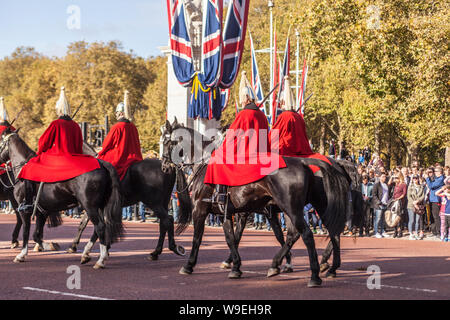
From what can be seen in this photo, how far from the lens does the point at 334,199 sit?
9562 millimetres

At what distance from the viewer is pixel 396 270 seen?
36.4ft

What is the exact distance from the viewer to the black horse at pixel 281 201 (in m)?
9.12

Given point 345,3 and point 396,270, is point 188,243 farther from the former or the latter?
point 345,3

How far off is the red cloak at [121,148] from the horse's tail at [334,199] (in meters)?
4.04

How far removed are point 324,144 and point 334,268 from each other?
4269 centimetres

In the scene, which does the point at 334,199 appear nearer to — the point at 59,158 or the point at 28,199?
the point at 59,158

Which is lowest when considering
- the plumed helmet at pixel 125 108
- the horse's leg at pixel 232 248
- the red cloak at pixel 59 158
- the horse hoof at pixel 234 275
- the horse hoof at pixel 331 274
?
the horse hoof at pixel 331 274

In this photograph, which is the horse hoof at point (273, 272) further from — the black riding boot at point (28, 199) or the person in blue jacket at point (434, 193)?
the person in blue jacket at point (434, 193)

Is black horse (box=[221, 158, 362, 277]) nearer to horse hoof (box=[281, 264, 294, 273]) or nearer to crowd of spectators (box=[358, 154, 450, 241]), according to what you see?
horse hoof (box=[281, 264, 294, 273])

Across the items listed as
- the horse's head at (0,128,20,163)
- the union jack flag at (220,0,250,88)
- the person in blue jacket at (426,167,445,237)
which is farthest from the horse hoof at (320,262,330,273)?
the union jack flag at (220,0,250,88)

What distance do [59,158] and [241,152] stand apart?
3.24 meters

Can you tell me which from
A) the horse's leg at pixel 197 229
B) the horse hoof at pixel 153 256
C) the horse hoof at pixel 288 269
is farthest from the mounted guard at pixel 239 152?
the horse hoof at pixel 153 256

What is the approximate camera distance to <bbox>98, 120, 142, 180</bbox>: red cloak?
12188mm

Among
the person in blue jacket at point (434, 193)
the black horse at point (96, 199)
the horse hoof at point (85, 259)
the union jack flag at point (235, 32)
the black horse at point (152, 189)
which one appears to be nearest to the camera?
the black horse at point (96, 199)
